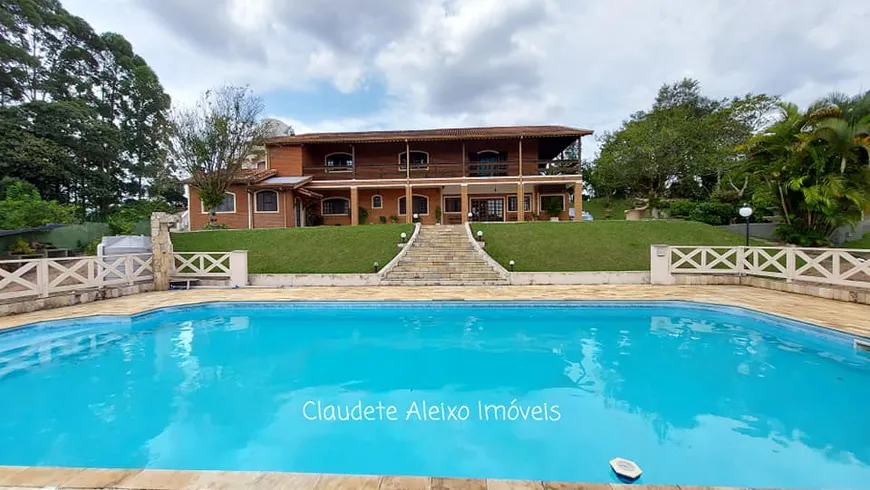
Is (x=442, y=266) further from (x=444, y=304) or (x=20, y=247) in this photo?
(x=20, y=247)

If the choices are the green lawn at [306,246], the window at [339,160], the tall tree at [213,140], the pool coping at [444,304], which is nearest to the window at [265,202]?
the tall tree at [213,140]

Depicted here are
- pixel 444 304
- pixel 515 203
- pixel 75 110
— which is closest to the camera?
pixel 444 304

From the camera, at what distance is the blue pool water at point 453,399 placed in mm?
3449

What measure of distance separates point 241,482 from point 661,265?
12758 mm

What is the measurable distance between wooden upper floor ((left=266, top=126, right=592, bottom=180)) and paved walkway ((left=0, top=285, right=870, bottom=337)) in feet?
41.2

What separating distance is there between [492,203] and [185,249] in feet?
59.1

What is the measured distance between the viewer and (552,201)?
933 inches

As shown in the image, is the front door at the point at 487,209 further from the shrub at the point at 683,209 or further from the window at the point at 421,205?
the shrub at the point at 683,209

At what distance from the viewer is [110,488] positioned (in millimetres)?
2254

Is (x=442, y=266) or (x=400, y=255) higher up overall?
(x=400, y=255)

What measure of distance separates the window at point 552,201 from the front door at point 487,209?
287cm

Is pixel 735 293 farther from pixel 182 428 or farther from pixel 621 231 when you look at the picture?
pixel 182 428

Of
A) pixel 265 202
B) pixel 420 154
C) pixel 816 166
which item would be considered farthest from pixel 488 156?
pixel 816 166

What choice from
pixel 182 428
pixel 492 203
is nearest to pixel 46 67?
pixel 492 203
